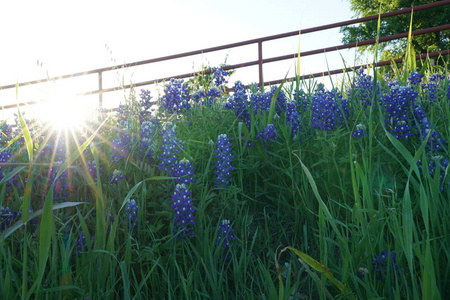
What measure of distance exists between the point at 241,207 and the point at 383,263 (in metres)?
0.82

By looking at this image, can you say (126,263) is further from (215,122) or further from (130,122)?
(215,122)

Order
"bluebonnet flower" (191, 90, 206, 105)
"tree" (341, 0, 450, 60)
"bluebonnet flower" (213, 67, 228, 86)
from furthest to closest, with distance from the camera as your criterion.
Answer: "tree" (341, 0, 450, 60)
"bluebonnet flower" (213, 67, 228, 86)
"bluebonnet flower" (191, 90, 206, 105)

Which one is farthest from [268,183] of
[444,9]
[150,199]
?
[444,9]

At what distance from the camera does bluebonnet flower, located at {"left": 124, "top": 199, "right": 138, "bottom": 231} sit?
200cm

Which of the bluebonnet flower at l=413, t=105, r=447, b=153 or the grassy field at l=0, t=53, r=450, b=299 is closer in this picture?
the grassy field at l=0, t=53, r=450, b=299

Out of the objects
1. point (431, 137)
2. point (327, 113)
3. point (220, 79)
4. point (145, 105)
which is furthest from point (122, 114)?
point (431, 137)

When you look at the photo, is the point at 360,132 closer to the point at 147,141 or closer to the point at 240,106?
the point at 240,106

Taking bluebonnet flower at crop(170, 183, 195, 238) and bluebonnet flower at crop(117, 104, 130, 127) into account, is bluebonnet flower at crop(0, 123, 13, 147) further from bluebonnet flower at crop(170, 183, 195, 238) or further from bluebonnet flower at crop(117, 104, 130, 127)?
bluebonnet flower at crop(170, 183, 195, 238)

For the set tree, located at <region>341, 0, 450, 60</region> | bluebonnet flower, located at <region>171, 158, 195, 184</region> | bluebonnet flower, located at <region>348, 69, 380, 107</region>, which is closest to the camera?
bluebonnet flower, located at <region>171, 158, 195, 184</region>

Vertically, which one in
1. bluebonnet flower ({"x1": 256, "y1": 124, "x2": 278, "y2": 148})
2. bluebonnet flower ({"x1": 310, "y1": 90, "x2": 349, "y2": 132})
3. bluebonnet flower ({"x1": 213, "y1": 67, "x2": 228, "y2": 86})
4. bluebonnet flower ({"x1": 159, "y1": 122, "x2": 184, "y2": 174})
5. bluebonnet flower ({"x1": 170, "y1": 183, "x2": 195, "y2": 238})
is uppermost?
bluebonnet flower ({"x1": 213, "y1": 67, "x2": 228, "y2": 86})

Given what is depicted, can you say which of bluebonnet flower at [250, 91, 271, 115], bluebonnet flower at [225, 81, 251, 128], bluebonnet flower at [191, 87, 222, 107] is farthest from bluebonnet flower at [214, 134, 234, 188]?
bluebonnet flower at [191, 87, 222, 107]

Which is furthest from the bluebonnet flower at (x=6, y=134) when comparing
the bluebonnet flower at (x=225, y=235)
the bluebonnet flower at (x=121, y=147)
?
the bluebonnet flower at (x=225, y=235)

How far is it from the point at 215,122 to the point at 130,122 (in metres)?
0.57

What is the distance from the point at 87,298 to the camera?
1682 millimetres
